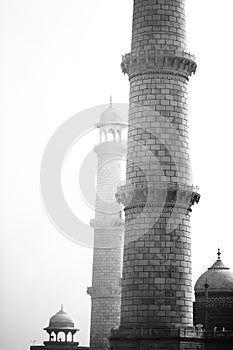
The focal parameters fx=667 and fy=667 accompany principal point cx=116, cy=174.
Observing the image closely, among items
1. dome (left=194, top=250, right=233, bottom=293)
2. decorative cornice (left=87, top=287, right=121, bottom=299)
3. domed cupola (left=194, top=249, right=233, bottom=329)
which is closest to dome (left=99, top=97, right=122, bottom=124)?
decorative cornice (left=87, top=287, right=121, bottom=299)

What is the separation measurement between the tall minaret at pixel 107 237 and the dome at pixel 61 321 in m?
7.02

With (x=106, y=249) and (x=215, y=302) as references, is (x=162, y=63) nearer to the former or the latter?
(x=215, y=302)

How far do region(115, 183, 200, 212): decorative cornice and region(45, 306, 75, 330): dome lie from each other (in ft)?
91.4

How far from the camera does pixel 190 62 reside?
31969mm

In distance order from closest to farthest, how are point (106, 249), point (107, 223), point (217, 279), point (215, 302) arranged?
point (215, 302), point (217, 279), point (106, 249), point (107, 223)

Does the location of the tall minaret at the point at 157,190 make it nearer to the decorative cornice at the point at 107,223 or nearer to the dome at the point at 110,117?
the decorative cornice at the point at 107,223

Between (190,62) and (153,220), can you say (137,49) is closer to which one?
(190,62)

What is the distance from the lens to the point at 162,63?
31.4 metres

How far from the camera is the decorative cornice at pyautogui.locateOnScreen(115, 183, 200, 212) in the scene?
3033cm

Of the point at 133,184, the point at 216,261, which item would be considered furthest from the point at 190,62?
the point at 216,261

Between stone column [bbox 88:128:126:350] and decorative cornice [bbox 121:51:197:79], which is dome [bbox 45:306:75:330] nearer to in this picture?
stone column [bbox 88:128:126:350]

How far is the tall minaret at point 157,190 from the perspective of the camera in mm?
29000

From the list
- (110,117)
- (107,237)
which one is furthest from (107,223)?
(110,117)

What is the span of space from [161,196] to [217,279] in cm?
1578
